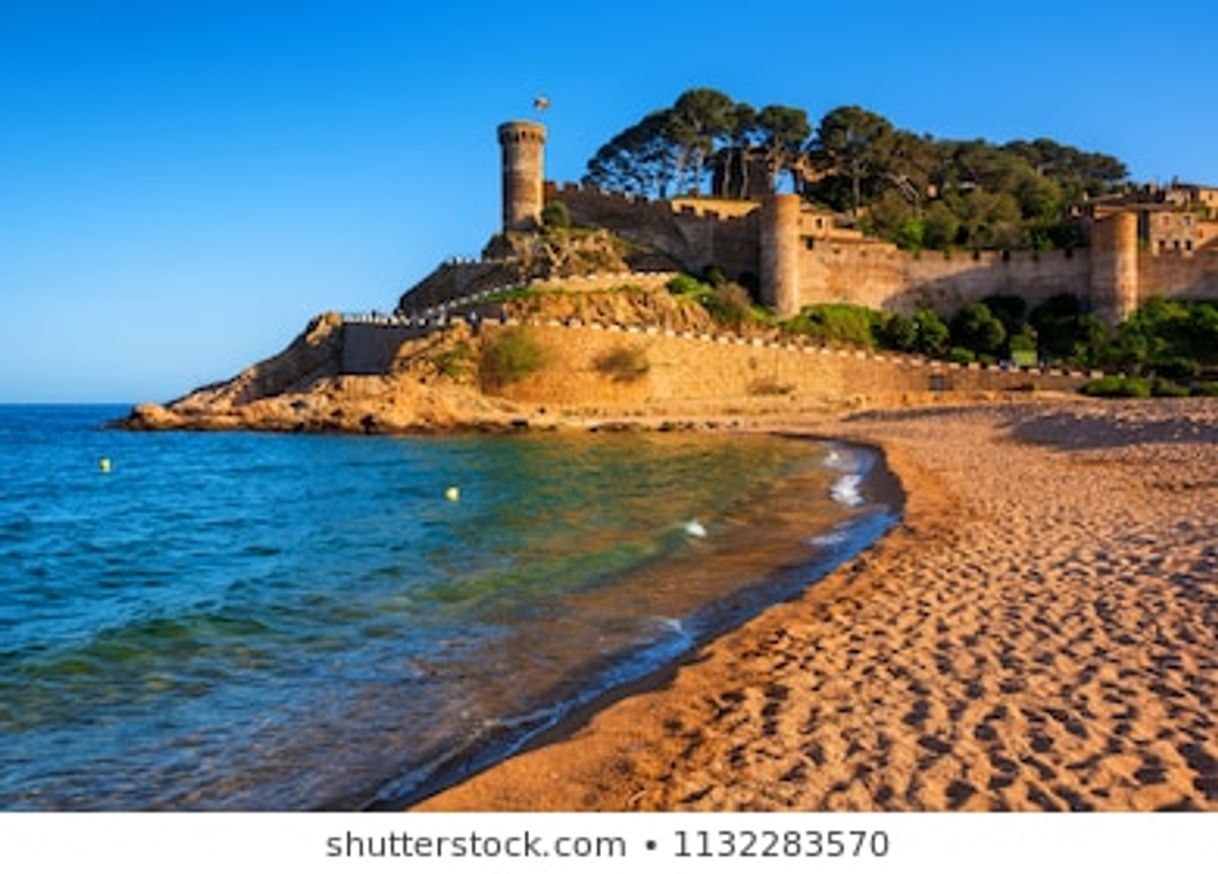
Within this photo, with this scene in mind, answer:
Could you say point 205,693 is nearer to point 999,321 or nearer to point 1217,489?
point 1217,489

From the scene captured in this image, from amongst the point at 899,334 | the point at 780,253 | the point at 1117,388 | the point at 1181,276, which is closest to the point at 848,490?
the point at 1117,388

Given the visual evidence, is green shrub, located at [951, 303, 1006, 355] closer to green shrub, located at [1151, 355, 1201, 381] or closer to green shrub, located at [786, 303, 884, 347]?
green shrub, located at [786, 303, 884, 347]

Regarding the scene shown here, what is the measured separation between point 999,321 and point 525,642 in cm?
4443

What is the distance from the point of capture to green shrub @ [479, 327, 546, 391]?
4122 centimetres

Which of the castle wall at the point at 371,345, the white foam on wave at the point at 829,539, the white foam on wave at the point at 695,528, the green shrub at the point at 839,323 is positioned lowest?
the white foam on wave at the point at 695,528

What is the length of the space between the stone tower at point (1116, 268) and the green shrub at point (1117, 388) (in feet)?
30.6

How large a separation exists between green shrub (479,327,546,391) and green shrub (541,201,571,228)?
42.6ft

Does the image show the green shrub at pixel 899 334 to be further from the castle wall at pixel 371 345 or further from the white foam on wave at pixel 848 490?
the white foam on wave at pixel 848 490

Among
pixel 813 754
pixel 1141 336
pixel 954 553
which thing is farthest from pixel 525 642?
pixel 1141 336

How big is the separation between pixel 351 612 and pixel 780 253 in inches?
1631

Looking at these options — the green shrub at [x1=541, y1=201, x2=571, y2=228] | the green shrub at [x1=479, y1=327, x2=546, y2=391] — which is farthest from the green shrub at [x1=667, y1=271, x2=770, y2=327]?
the green shrub at [x1=479, y1=327, x2=546, y2=391]

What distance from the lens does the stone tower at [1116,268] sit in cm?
4781

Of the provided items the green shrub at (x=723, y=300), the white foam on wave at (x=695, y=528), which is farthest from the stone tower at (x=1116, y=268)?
the white foam on wave at (x=695, y=528)

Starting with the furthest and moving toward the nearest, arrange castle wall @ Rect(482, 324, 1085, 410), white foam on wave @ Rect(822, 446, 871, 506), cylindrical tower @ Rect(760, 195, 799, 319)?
cylindrical tower @ Rect(760, 195, 799, 319), castle wall @ Rect(482, 324, 1085, 410), white foam on wave @ Rect(822, 446, 871, 506)
